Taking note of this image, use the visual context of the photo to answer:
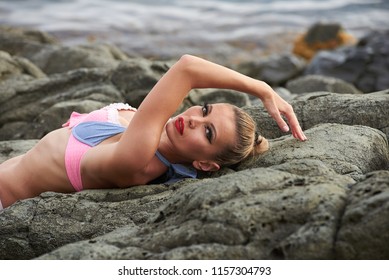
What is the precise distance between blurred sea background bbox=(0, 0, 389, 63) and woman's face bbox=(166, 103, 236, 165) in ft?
46.7

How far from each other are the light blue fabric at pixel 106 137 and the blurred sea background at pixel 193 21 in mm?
13799

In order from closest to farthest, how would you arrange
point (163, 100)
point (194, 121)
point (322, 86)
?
point (163, 100) < point (194, 121) < point (322, 86)

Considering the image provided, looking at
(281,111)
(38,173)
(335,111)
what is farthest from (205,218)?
(335,111)

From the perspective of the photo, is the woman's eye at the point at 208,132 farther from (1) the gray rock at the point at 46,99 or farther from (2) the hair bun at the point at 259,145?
(1) the gray rock at the point at 46,99

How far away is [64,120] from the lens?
721 centimetres

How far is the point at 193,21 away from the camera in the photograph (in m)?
25.5

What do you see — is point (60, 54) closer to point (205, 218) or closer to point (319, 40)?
point (205, 218)

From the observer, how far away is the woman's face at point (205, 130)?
4465 mm

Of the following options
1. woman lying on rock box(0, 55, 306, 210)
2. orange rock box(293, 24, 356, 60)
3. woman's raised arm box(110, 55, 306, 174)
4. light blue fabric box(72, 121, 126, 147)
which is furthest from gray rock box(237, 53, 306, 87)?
woman's raised arm box(110, 55, 306, 174)

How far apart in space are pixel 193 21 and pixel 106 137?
2118 cm

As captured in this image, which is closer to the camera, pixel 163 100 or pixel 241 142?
pixel 163 100

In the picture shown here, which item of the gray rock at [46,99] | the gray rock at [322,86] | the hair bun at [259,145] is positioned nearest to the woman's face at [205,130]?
the hair bun at [259,145]

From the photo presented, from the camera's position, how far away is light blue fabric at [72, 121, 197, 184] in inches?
186

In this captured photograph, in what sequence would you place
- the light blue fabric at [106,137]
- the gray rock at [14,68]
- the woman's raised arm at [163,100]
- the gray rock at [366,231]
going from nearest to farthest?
the gray rock at [366,231], the woman's raised arm at [163,100], the light blue fabric at [106,137], the gray rock at [14,68]
